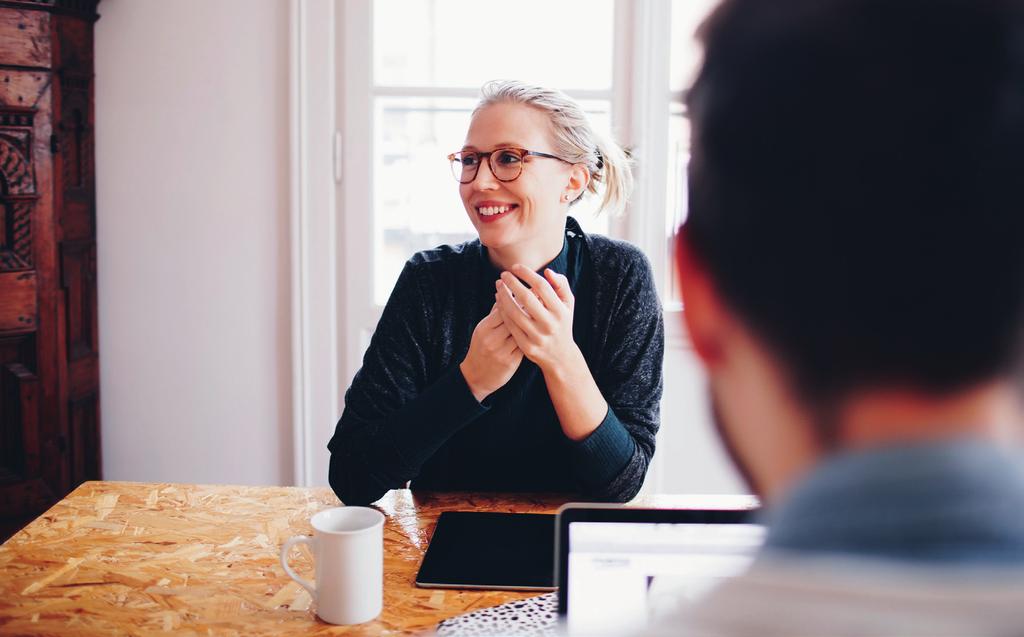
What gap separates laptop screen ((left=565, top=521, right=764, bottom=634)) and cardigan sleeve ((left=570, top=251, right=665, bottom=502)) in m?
0.52

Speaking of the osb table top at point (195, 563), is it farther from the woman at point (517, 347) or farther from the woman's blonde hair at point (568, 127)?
the woman's blonde hair at point (568, 127)

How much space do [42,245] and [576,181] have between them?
152 cm

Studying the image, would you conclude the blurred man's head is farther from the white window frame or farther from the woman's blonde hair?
the white window frame

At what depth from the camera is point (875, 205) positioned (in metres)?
0.33

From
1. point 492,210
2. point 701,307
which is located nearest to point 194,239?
point 492,210

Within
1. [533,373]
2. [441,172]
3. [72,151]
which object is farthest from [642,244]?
[72,151]

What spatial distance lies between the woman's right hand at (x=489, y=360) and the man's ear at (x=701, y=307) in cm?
98

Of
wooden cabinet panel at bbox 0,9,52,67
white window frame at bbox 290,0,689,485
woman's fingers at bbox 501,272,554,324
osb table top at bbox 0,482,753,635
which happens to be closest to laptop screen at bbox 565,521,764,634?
osb table top at bbox 0,482,753,635

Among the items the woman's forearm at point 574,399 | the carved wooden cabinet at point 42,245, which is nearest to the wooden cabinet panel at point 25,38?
the carved wooden cabinet at point 42,245

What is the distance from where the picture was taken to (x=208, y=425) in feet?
9.18

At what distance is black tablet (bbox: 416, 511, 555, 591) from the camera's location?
1038mm

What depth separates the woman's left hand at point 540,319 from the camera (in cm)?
138

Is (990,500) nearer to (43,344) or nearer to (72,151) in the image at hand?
(43,344)

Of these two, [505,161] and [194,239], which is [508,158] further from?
[194,239]
